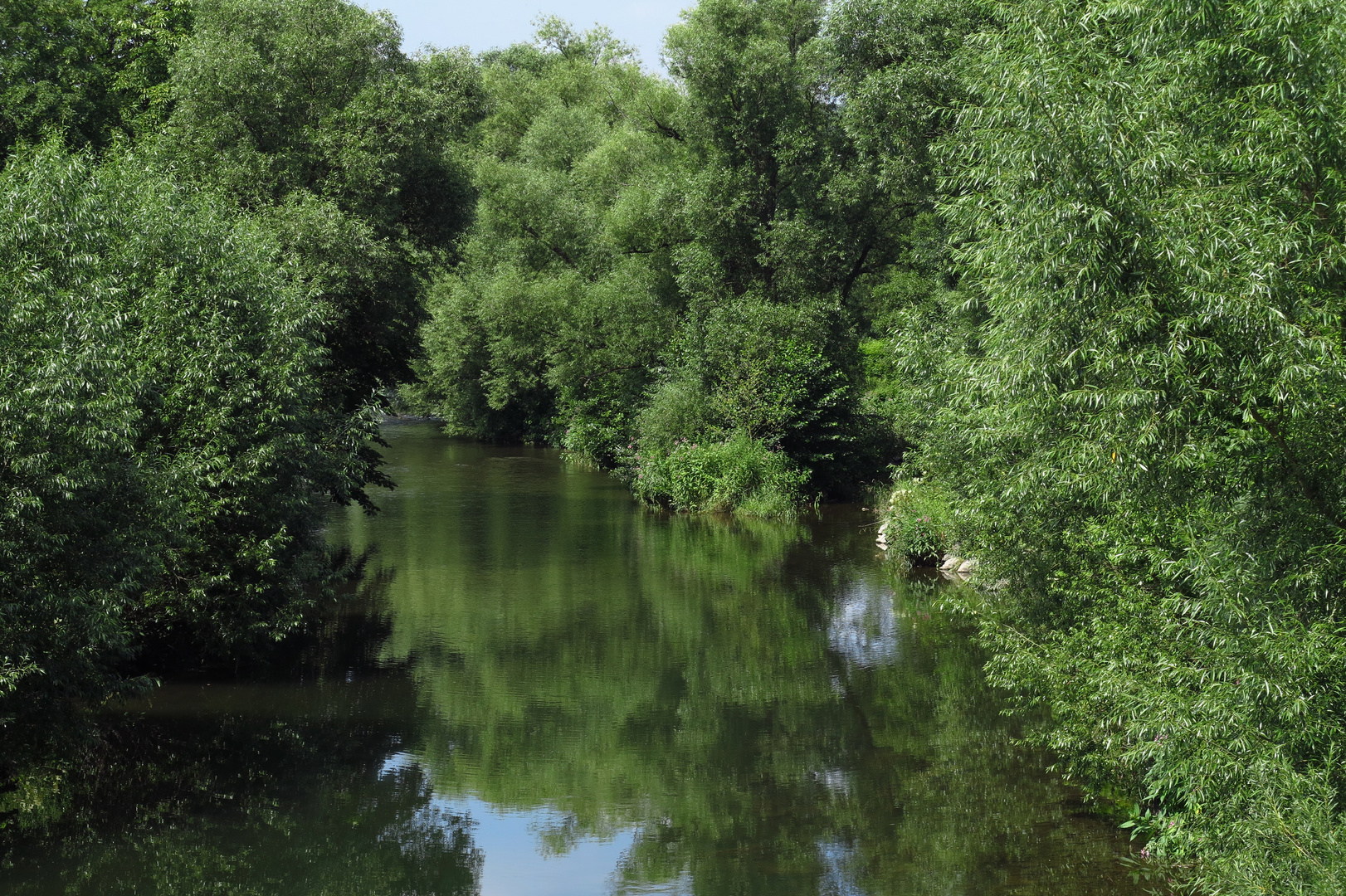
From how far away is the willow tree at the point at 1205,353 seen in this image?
7.09 metres

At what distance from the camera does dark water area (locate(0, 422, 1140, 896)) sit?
393 inches

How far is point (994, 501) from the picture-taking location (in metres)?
11.7

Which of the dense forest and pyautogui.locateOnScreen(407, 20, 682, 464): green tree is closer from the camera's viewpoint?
the dense forest

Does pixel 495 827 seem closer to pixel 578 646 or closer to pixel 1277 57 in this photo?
pixel 578 646

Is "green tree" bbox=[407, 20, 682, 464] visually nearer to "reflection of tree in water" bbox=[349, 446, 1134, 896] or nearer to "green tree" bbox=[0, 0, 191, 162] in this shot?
"green tree" bbox=[0, 0, 191, 162]

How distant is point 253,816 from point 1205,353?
9607 mm

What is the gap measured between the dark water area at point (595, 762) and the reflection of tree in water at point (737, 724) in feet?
0.14

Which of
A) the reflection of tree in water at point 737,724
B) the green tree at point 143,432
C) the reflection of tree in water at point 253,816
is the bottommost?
→ the reflection of tree in water at point 253,816

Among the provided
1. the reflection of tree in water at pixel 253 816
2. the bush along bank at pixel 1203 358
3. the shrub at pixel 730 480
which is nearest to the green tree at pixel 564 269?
the shrub at pixel 730 480

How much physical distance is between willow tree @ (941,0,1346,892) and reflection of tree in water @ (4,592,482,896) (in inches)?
255

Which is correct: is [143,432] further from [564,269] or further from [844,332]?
[564,269]

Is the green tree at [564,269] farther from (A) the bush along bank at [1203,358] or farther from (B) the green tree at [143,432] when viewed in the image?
(A) the bush along bank at [1203,358]

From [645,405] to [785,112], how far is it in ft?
34.5

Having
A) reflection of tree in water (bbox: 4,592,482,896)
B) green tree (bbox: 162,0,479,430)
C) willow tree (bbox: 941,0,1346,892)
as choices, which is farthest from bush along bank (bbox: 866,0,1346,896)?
green tree (bbox: 162,0,479,430)
